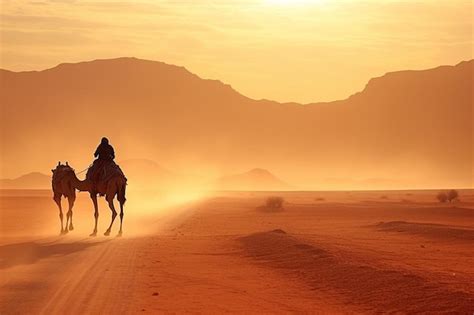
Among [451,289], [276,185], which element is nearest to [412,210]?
[451,289]

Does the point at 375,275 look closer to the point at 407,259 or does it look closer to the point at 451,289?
the point at 451,289

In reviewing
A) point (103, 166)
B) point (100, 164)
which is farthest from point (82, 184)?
point (103, 166)

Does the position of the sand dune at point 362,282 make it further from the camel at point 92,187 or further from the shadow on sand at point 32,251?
the camel at point 92,187

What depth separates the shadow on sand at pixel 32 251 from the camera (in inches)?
878

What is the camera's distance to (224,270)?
835 inches

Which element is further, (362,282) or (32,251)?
(32,251)

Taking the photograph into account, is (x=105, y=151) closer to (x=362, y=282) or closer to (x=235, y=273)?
(x=235, y=273)

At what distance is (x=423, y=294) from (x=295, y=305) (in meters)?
2.27

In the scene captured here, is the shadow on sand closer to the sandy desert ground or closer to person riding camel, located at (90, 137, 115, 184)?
the sandy desert ground

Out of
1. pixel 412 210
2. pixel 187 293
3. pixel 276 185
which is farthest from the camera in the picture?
pixel 276 185

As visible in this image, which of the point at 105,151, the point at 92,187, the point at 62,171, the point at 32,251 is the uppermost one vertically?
the point at 105,151

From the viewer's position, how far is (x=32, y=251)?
24.9 m

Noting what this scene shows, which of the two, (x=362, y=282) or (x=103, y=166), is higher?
(x=103, y=166)

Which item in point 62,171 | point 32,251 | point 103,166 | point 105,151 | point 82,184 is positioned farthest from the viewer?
point 62,171
